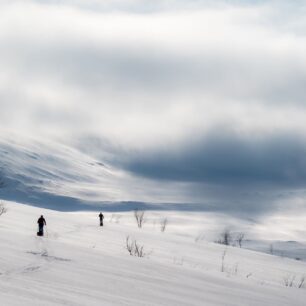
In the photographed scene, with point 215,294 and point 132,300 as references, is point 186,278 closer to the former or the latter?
point 215,294

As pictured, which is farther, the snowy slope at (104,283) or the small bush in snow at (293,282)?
the small bush in snow at (293,282)

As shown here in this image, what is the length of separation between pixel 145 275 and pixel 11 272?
170 cm

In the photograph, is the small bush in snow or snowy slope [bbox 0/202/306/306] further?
the small bush in snow

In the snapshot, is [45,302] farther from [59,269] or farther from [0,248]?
[0,248]

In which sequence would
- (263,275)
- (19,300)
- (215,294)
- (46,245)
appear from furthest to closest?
(263,275) < (46,245) < (215,294) < (19,300)

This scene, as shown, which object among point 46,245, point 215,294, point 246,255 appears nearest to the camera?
point 215,294

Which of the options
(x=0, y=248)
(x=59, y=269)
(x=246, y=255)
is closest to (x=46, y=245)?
(x=0, y=248)

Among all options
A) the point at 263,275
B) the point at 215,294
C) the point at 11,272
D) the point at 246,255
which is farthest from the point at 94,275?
the point at 246,255

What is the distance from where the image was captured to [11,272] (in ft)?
18.3

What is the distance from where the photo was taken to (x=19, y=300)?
14.5ft

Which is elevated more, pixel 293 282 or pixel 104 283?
pixel 104 283

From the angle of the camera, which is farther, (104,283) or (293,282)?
(293,282)

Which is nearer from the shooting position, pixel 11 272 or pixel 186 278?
pixel 11 272

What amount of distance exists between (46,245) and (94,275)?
228 cm
